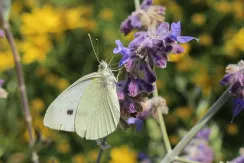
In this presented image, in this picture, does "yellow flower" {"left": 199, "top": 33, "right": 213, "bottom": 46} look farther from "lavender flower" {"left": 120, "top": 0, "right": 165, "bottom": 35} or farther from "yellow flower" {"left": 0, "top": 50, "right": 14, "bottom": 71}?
"lavender flower" {"left": 120, "top": 0, "right": 165, "bottom": 35}

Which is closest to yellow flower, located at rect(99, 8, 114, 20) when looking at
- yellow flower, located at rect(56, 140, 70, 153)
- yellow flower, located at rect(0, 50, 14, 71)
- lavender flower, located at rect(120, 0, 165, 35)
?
yellow flower, located at rect(0, 50, 14, 71)

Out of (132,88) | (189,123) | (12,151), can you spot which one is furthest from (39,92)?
(132,88)

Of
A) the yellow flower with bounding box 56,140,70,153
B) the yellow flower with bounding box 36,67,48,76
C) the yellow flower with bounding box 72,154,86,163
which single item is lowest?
the yellow flower with bounding box 72,154,86,163

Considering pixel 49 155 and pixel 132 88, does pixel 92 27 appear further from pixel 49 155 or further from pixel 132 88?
pixel 132 88

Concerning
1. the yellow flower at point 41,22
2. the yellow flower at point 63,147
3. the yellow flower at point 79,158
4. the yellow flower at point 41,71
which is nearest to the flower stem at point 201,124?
the yellow flower at point 79,158

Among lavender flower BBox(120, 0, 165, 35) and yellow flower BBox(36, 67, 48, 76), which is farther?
yellow flower BBox(36, 67, 48, 76)

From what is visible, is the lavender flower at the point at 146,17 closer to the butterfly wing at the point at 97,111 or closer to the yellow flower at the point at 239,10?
the butterfly wing at the point at 97,111

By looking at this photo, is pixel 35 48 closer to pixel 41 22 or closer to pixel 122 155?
pixel 41 22
